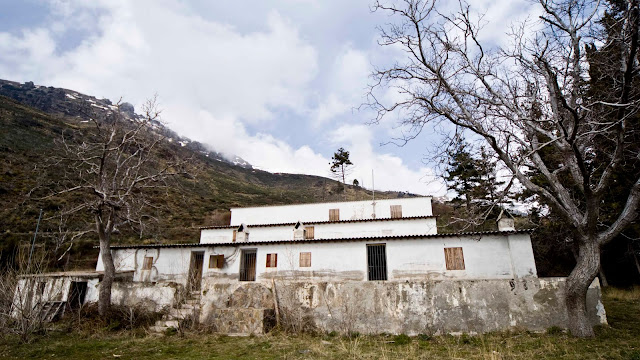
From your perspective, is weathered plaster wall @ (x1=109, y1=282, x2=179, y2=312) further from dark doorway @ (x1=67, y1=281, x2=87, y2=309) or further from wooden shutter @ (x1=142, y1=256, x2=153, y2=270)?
wooden shutter @ (x1=142, y1=256, x2=153, y2=270)

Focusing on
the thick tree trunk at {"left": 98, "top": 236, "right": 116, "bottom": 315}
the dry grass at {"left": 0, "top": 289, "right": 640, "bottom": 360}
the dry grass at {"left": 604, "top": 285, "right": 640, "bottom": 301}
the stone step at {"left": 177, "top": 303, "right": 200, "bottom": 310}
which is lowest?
the dry grass at {"left": 0, "top": 289, "right": 640, "bottom": 360}

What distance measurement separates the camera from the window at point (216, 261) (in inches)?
826

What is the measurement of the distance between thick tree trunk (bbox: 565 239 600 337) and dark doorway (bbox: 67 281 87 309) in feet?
70.9

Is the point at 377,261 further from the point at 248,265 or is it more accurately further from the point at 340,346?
the point at 248,265

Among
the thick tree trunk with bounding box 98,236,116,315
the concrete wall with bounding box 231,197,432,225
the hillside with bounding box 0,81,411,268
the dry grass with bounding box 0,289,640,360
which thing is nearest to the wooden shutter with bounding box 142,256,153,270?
the hillside with bounding box 0,81,411,268

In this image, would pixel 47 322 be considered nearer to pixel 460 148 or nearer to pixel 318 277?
pixel 318 277

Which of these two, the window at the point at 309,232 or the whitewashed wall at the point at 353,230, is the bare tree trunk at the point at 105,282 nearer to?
the whitewashed wall at the point at 353,230

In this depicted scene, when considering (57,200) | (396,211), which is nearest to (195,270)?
(396,211)

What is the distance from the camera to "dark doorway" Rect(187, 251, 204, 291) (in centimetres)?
2047

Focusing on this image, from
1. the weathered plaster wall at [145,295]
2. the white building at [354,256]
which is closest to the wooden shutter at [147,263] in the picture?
the white building at [354,256]

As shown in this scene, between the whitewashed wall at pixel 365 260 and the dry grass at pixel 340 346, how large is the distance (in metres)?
4.43

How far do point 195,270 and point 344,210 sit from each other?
538 inches

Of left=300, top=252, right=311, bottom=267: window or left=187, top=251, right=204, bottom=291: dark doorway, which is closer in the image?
left=300, top=252, right=311, bottom=267: window

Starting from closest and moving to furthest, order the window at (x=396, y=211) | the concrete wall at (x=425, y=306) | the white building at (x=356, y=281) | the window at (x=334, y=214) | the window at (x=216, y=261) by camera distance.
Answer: the concrete wall at (x=425, y=306), the white building at (x=356, y=281), the window at (x=216, y=261), the window at (x=396, y=211), the window at (x=334, y=214)
